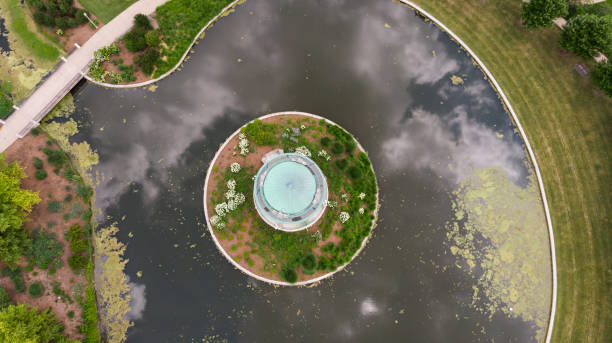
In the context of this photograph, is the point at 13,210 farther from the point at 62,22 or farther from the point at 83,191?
the point at 62,22

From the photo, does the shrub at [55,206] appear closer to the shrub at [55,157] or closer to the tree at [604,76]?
the shrub at [55,157]

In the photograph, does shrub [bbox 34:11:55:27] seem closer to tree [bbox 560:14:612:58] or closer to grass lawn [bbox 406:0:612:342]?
grass lawn [bbox 406:0:612:342]

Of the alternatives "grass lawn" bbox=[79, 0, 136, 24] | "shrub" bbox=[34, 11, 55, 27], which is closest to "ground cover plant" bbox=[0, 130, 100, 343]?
"shrub" bbox=[34, 11, 55, 27]

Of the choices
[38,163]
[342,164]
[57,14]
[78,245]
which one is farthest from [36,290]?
[342,164]

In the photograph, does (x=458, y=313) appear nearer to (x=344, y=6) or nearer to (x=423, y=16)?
(x=423, y=16)

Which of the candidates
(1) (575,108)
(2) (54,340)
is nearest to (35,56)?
(2) (54,340)

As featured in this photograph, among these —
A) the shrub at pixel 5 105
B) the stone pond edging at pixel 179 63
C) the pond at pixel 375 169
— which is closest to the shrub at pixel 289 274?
the pond at pixel 375 169
